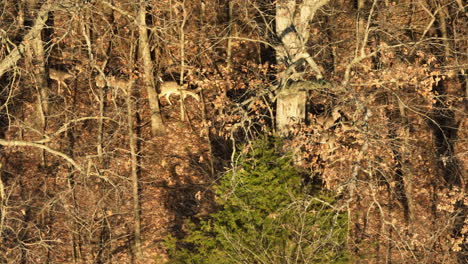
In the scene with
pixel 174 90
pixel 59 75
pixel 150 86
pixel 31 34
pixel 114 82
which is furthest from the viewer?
pixel 174 90

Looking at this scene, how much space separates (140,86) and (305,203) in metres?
10.6

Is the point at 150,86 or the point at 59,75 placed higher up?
the point at 59,75

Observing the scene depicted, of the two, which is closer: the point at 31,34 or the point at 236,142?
the point at 31,34

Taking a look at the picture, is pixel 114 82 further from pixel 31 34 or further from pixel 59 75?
pixel 31 34

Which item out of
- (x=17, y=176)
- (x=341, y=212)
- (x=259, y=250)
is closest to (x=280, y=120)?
(x=341, y=212)

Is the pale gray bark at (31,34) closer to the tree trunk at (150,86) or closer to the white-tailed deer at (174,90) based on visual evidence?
the tree trunk at (150,86)

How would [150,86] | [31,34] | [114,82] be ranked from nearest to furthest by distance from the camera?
1. [31,34]
2. [114,82]
3. [150,86]

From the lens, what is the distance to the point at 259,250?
1400cm

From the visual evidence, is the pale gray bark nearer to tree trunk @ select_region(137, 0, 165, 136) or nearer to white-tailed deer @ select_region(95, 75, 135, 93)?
white-tailed deer @ select_region(95, 75, 135, 93)

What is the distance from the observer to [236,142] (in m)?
21.6

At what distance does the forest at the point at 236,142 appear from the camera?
48.6ft

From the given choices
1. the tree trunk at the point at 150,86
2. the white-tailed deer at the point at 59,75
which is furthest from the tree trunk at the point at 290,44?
the white-tailed deer at the point at 59,75

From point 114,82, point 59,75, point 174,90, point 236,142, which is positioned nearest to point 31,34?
point 114,82

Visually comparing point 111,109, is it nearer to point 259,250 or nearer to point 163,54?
point 163,54
